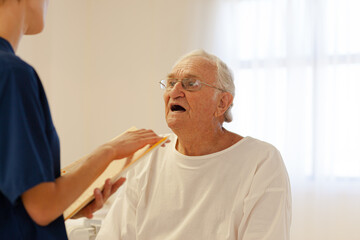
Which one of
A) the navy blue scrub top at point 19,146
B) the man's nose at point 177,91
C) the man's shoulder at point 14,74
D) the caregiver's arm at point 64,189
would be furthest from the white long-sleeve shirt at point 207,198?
the man's shoulder at point 14,74

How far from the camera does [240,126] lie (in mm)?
4035

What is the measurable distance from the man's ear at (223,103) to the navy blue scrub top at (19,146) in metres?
1.17

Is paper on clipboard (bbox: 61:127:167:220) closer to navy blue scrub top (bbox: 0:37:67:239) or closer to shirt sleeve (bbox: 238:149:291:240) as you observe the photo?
navy blue scrub top (bbox: 0:37:67:239)

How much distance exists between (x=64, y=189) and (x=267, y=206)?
98cm

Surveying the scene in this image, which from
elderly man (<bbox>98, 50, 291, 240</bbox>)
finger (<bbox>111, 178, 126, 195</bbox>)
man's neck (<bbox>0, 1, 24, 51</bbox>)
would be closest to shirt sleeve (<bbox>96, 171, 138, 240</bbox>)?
elderly man (<bbox>98, 50, 291, 240</bbox>)

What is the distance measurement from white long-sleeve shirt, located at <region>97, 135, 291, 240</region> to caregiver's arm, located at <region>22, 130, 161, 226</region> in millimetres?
780

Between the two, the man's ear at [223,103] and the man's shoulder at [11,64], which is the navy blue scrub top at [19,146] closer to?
the man's shoulder at [11,64]

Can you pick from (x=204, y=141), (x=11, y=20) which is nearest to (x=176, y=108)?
(x=204, y=141)

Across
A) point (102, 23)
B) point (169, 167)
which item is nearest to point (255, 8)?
point (102, 23)

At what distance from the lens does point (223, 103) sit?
1965mm

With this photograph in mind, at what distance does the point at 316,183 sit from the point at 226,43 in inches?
64.6

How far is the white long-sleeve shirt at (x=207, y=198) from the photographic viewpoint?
1.62m

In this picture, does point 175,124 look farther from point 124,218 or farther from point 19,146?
point 19,146

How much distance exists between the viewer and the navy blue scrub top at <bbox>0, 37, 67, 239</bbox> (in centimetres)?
78
